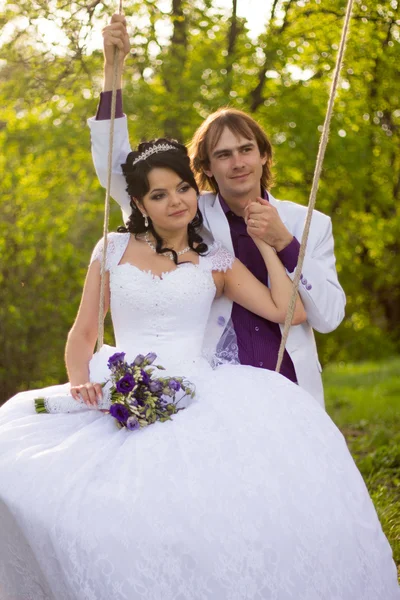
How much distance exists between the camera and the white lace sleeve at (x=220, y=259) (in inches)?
138

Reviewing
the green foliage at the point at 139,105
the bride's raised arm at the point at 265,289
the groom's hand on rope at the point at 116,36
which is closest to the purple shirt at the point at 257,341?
the bride's raised arm at the point at 265,289

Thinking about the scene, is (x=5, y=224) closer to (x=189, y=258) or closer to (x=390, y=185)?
(x=189, y=258)

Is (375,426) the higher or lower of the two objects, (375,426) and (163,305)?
the lower

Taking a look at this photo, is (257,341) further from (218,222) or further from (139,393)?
(139,393)

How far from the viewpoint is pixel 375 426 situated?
733 centimetres

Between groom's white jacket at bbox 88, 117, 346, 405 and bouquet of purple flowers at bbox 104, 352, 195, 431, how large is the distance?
21.6 inches

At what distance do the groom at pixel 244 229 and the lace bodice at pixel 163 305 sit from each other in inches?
6.4

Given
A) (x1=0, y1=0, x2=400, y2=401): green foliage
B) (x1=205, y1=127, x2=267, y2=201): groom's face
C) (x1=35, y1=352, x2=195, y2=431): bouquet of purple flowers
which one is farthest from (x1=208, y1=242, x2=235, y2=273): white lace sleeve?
(x1=0, y1=0, x2=400, y2=401): green foliage

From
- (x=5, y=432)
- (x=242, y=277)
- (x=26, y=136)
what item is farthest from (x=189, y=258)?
(x=26, y=136)

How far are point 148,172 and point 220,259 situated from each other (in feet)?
1.47

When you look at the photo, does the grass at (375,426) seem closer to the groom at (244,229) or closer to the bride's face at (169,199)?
the groom at (244,229)

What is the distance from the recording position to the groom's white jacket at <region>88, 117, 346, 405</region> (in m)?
3.47

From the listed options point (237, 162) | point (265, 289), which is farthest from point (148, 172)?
point (265, 289)

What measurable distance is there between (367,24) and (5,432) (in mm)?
3769
